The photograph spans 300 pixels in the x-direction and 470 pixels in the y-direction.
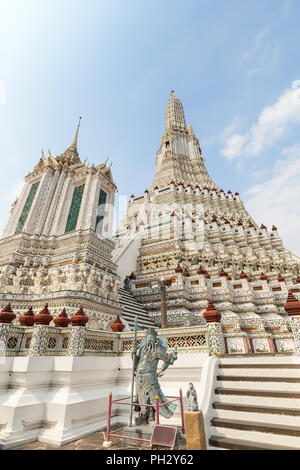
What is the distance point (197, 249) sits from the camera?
19.0 metres

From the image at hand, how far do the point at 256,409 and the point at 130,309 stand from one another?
9.73 meters

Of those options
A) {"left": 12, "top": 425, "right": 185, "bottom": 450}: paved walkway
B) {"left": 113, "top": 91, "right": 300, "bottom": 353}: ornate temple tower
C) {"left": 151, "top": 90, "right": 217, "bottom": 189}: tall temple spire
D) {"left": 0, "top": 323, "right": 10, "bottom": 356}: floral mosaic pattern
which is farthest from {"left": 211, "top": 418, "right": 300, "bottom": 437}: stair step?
{"left": 151, "top": 90, "right": 217, "bottom": 189}: tall temple spire

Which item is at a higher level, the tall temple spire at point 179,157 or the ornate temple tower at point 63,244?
the tall temple spire at point 179,157

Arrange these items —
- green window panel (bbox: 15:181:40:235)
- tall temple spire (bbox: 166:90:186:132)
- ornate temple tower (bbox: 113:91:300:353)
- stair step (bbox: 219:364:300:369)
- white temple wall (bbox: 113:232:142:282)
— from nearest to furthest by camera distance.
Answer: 1. stair step (bbox: 219:364:300:369)
2. ornate temple tower (bbox: 113:91:300:353)
3. green window panel (bbox: 15:181:40:235)
4. white temple wall (bbox: 113:232:142:282)
5. tall temple spire (bbox: 166:90:186:132)

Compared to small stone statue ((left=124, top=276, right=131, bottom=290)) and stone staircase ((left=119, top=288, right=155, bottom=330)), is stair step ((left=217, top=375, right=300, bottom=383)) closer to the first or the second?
stone staircase ((left=119, top=288, right=155, bottom=330))

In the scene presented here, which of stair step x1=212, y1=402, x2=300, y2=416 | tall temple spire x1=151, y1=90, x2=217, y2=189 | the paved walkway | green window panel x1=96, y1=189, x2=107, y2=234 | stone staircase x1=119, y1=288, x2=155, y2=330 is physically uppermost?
tall temple spire x1=151, y1=90, x2=217, y2=189

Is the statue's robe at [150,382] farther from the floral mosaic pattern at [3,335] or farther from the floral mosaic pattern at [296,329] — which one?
Answer: the floral mosaic pattern at [3,335]

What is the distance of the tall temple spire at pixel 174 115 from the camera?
160 ft

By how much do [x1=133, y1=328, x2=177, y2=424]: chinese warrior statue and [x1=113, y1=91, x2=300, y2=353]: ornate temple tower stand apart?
25.2ft

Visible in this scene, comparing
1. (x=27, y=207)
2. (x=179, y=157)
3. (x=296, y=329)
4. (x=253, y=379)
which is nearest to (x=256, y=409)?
(x=253, y=379)

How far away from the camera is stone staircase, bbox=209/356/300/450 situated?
363 cm

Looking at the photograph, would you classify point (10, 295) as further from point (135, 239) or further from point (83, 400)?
point (135, 239)

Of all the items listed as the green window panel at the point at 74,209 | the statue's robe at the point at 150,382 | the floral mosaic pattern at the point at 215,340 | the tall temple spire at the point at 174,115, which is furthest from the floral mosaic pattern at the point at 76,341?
the tall temple spire at the point at 174,115

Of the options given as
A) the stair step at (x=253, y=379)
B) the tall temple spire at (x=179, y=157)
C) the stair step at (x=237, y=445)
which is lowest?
the stair step at (x=237, y=445)
